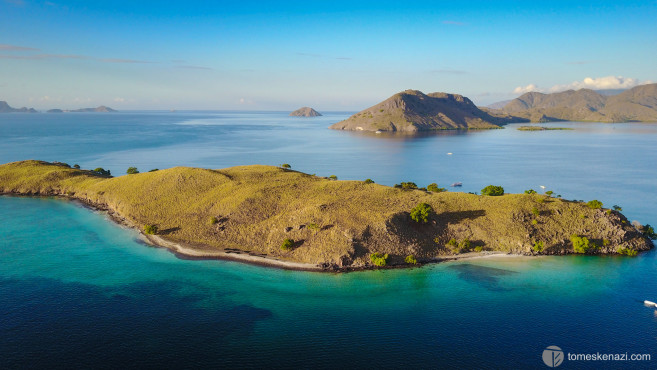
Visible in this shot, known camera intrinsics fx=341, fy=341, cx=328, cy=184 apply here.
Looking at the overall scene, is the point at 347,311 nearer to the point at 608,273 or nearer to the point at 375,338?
the point at 375,338

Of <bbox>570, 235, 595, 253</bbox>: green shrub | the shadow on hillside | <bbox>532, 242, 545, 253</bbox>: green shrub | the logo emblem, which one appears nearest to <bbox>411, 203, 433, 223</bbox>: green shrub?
<bbox>532, 242, 545, 253</bbox>: green shrub

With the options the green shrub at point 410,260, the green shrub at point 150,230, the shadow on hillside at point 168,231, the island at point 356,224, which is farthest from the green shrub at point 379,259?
the green shrub at point 150,230

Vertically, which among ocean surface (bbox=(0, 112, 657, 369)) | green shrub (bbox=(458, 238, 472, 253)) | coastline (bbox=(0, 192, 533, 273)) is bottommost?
ocean surface (bbox=(0, 112, 657, 369))

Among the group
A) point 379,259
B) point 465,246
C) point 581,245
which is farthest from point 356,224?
point 581,245

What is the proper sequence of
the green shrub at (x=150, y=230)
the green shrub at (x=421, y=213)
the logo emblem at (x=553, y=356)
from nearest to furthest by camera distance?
the logo emblem at (x=553, y=356) → the green shrub at (x=421, y=213) → the green shrub at (x=150, y=230)

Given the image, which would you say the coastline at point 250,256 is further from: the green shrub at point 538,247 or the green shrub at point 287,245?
the green shrub at point 287,245

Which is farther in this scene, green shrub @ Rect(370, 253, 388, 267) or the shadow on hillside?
the shadow on hillside

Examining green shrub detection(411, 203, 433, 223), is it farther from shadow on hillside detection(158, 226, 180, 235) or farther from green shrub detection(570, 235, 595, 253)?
shadow on hillside detection(158, 226, 180, 235)
